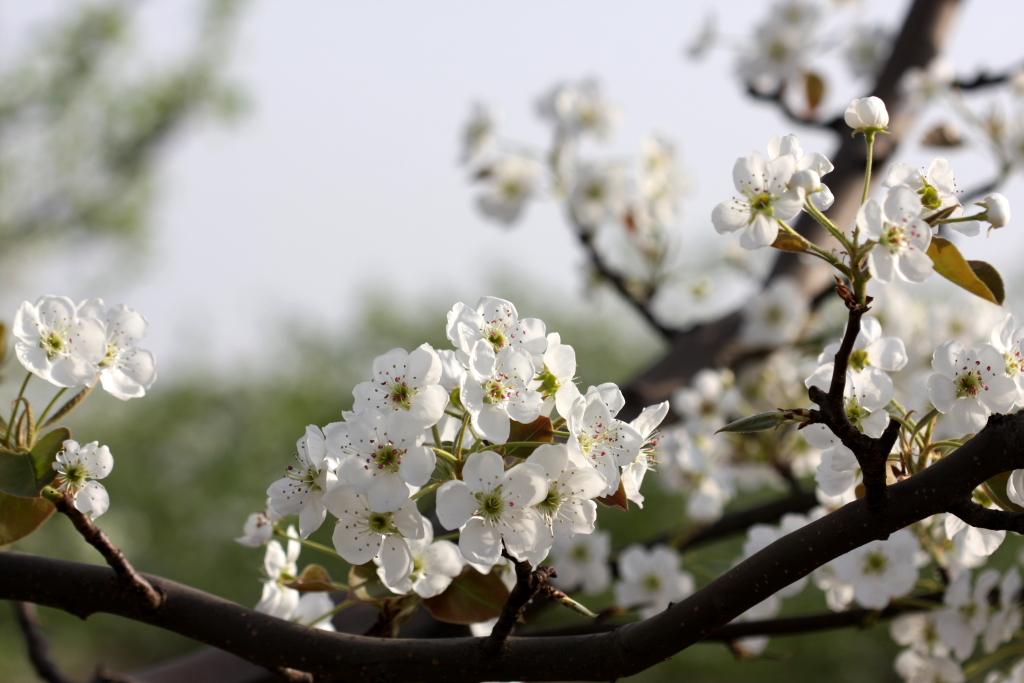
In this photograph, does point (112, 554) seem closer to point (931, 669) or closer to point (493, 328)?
point (493, 328)

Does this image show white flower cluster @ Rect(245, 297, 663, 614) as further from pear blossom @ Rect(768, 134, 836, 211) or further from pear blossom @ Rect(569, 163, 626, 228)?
pear blossom @ Rect(569, 163, 626, 228)

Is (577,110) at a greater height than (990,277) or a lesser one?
greater

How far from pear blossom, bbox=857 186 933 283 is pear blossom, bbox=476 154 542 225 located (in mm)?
1078

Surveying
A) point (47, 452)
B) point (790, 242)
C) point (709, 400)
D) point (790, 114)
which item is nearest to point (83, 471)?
point (47, 452)

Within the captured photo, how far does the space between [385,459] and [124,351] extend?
7.9 inches

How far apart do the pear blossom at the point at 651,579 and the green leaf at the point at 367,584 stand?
1.83 feet

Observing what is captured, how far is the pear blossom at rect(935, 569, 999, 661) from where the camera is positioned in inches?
31.6

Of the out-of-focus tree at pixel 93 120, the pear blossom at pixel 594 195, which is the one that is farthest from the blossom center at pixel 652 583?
the out-of-focus tree at pixel 93 120

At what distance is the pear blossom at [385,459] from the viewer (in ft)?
1.57

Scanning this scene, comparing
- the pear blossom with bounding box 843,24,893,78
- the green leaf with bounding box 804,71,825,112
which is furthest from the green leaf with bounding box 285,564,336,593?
the pear blossom with bounding box 843,24,893,78

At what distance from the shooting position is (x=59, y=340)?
22.6 inches

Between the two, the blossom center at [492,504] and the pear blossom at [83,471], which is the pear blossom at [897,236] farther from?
the pear blossom at [83,471]

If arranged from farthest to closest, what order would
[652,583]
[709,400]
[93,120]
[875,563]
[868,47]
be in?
[93,120] < [868,47] < [709,400] < [652,583] < [875,563]

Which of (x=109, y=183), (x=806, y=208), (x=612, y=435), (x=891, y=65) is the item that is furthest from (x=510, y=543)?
(x=109, y=183)
